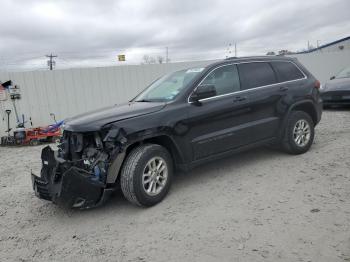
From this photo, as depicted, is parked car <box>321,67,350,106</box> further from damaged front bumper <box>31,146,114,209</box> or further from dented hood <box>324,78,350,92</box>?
damaged front bumper <box>31,146,114,209</box>

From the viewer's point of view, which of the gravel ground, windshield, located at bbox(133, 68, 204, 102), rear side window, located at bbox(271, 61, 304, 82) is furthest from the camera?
rear side window, located at bbox(271, 61, 304, 82)

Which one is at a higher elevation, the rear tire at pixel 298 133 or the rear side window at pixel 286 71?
the rear side window at pixel 286 71

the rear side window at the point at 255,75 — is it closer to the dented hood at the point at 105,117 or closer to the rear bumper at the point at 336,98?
the dented hood at the point at 105,117

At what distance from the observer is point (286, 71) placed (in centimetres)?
586

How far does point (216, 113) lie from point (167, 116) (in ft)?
2.62

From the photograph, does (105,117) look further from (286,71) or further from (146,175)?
(286,71)

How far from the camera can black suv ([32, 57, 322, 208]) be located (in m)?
3.99

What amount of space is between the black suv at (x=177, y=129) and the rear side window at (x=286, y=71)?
2cm

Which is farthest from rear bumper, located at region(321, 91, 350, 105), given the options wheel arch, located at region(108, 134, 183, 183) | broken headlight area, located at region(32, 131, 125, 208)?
broken headlight area, located at region(32, 131, 125, 208)

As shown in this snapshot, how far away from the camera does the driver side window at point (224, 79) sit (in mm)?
4949

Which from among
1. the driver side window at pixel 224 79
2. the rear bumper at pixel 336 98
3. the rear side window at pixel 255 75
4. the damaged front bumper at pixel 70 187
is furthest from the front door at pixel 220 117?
the rear bumper at pixel 336 98

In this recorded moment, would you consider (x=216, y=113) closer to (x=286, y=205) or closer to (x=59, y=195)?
(x=286, y=205)

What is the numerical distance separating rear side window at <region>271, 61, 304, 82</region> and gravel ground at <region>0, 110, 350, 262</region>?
1.41 m

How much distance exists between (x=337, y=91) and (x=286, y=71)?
213 inches
